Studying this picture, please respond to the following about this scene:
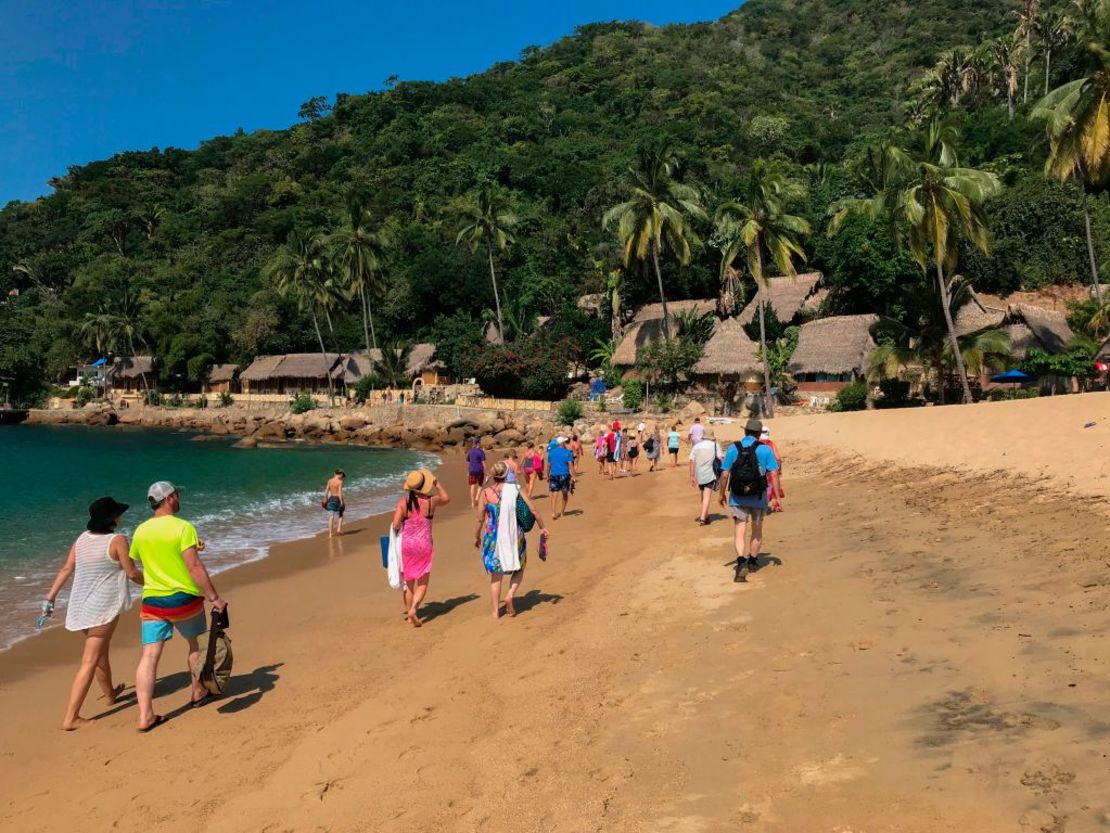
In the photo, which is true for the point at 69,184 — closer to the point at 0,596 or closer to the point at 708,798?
the point at 0,596

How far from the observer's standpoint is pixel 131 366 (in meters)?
65.2

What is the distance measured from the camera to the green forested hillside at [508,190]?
148 ft

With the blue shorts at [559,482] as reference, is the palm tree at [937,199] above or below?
above

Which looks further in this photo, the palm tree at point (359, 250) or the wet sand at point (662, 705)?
the palm tree at point (359, 250)

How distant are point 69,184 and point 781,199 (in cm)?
10305

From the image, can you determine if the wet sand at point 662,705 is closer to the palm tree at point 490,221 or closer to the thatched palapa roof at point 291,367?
the palm tree at point 490,221

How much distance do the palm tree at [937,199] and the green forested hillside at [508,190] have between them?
45.0 feet

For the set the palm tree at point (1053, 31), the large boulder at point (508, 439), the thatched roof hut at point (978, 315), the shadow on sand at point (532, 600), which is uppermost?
the palm tree at point (1053, 31)

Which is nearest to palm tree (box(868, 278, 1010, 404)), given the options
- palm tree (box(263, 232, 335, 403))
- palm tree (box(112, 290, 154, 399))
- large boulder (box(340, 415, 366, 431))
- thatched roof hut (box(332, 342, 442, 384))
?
large boulder (box(340, 415, 366, 431))

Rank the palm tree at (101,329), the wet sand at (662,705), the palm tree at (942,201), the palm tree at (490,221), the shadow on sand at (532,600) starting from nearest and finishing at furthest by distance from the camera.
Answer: the wet sand at (662,705) < the shadow on sand at (532,600) < the palm tree at (942,201) < the palm tree at (490,221) < the palm tree at (101,329)

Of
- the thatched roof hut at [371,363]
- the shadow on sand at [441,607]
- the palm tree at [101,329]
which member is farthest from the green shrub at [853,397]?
the palm tree at [101,329]

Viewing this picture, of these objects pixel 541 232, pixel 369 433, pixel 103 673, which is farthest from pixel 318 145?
pixel 103 673

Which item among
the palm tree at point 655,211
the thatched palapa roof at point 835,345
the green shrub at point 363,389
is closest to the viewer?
the thatched palapa roof at point 835,345

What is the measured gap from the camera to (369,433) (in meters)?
40.4
